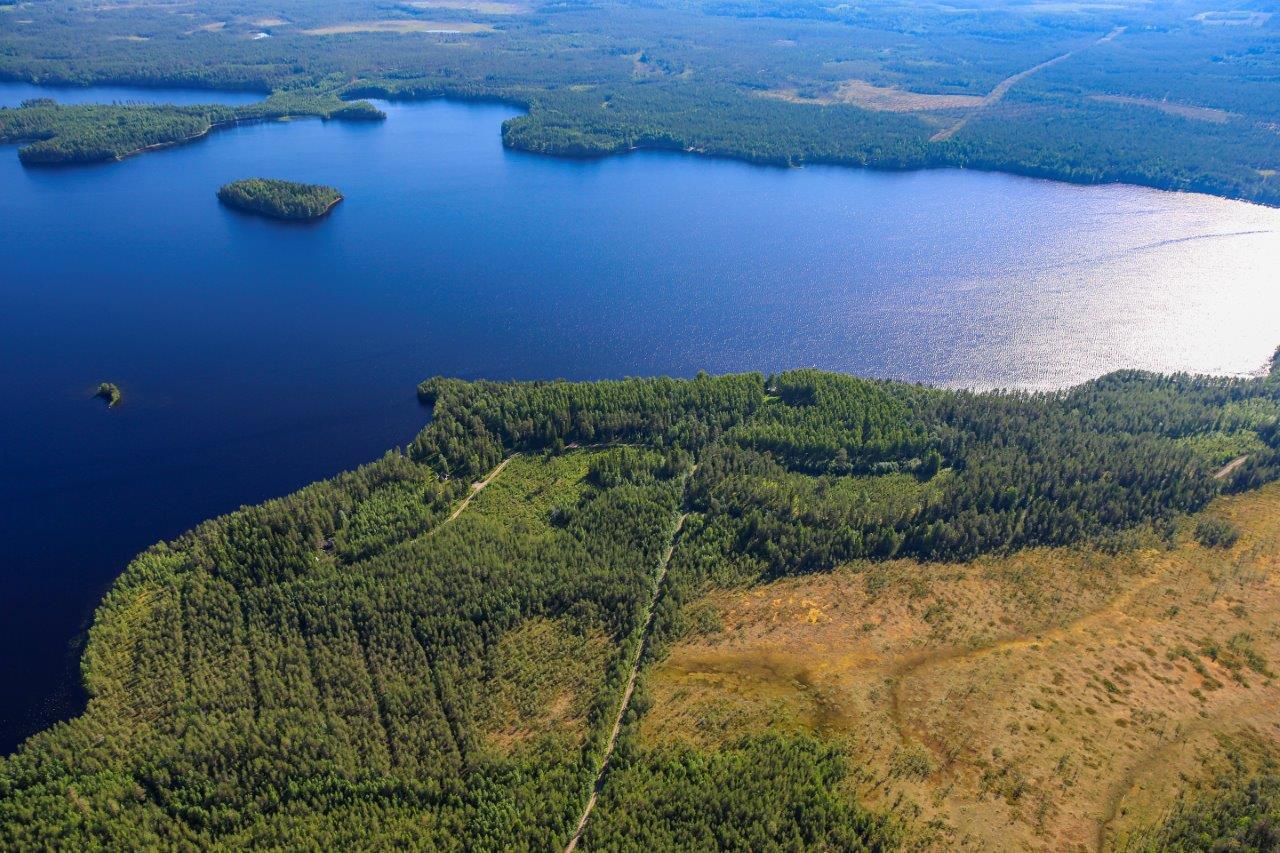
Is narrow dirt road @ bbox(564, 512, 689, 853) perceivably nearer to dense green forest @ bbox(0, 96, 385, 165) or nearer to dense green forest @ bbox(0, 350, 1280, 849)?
dense green forest @ bbox(0, 350, 1280, 849)

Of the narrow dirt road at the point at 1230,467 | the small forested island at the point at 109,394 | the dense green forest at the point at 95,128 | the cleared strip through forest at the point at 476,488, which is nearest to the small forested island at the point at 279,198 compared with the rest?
the dense green forest at the point at 95,128

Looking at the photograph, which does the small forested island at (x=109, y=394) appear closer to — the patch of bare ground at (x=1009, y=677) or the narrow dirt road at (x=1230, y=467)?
the patch of bare ground at (x=1009, y=677)

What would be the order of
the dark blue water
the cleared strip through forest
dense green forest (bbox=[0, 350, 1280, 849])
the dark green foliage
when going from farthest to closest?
the dark blue water < the cleared strip through forest < the dark green foliage < dense green forest (bbox=[0, 350, 1280, 849])

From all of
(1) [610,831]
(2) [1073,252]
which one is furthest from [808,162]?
(1) [610,831]

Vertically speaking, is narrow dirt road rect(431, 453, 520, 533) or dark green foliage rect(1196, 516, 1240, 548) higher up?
dark green foliage rect(1196, 516, 1240, 548)

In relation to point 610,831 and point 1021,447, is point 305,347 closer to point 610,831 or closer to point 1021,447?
point 610,831

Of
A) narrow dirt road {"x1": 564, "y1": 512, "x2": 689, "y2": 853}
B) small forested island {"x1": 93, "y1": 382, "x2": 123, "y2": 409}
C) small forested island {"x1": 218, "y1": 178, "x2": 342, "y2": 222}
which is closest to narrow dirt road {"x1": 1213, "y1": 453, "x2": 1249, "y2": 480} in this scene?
narrow dirt road {"x1": 564, "y1": 512, "x2": 689, "y2": 853}
